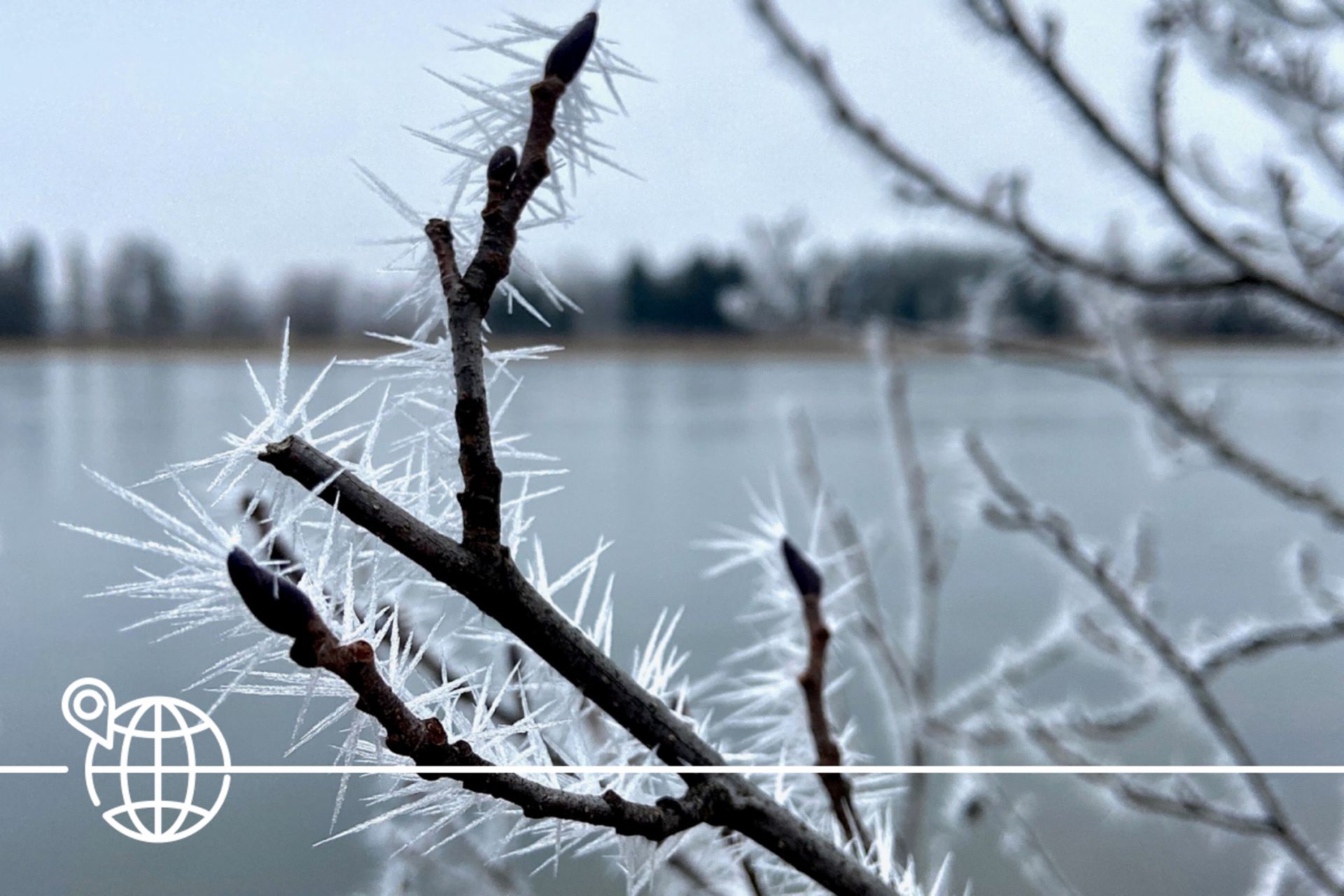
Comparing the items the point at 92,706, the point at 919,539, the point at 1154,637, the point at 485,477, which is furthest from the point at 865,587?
the point at 485,477

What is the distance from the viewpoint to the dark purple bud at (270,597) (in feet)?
1.02

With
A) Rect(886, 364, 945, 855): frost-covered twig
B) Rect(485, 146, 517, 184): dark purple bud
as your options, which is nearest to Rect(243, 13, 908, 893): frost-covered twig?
Rect(485, 146, 517, 184): dark purple bud

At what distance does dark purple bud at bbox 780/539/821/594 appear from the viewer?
0.57 metres

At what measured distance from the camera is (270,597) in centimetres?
31

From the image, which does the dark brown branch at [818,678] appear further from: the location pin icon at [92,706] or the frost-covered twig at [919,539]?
the frost-covered twig at [919,539]

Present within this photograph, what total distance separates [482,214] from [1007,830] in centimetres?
124

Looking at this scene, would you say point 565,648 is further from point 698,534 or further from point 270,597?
point 698,534

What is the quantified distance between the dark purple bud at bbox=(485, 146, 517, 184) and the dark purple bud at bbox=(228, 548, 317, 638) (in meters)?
0.16

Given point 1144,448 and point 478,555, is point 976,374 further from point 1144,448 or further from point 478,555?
point 478,555

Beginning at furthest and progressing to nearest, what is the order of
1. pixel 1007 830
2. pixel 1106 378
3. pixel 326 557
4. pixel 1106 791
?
1. pixel 1007 830
2. pixel 1106 378
3. pixel 1106 791
4. pixel 326 557

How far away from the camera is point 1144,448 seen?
1646mm

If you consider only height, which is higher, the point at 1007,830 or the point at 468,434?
the point at 468,434

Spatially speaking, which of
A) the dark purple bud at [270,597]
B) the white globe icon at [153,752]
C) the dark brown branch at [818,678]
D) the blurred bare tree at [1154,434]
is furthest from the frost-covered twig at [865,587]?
the dark purple bud at [270,597]

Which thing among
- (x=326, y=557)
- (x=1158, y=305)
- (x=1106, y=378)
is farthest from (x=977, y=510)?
(x=326, y=557)
